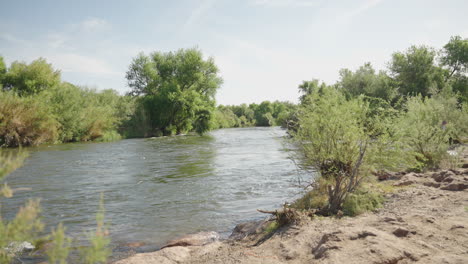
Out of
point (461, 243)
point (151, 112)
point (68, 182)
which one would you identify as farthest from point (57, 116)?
point (461, 243)

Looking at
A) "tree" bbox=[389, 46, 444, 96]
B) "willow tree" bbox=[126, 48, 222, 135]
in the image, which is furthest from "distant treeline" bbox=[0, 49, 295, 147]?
"tree" bbox=[389, 46, 444, 96]

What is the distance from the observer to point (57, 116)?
32.2m

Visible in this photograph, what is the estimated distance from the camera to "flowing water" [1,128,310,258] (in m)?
7.97

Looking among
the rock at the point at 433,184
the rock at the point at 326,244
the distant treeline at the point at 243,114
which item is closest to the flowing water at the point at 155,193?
the rock at the point at 326,244

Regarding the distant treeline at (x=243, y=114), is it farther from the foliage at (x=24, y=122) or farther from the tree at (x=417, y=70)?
the foliage at (x=24, y=122)

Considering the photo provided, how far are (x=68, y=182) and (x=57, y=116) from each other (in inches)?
879

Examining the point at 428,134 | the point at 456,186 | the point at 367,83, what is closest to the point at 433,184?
the point at 456,186

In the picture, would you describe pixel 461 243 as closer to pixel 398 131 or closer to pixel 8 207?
pixel 398 131

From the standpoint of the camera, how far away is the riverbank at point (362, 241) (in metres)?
4.47

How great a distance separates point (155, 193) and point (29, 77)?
3077cm

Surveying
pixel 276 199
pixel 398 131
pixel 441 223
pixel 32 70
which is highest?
pixel 32 70

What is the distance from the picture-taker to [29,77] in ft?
112

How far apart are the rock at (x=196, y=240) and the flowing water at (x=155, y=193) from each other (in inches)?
14.6

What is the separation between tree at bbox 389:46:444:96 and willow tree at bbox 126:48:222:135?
27.6 metres
